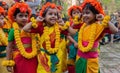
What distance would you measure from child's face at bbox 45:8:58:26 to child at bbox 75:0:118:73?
0.43 m

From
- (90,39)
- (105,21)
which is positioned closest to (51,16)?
(90,39)

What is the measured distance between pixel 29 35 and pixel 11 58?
0.46 metres

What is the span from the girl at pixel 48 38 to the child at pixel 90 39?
14.3 inches

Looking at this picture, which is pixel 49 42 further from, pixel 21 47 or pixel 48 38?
pixel 21 47

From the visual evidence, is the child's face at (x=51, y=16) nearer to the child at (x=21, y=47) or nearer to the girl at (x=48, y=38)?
the girl at (x=48, y=38)

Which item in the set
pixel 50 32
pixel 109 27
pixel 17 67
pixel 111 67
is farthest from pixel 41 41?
pixel 111 67

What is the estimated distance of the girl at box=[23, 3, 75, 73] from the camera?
428cm

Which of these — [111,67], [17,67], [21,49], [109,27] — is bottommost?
[111,67]

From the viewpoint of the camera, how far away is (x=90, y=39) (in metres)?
4.35

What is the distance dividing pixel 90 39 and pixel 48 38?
0.59 metres

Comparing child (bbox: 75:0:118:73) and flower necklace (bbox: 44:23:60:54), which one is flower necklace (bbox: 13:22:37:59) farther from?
child (bbox: 75:0:118:73)

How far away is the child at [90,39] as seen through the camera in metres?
4.34

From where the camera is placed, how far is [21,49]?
14.5 ft

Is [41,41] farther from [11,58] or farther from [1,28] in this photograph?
[1,28]
